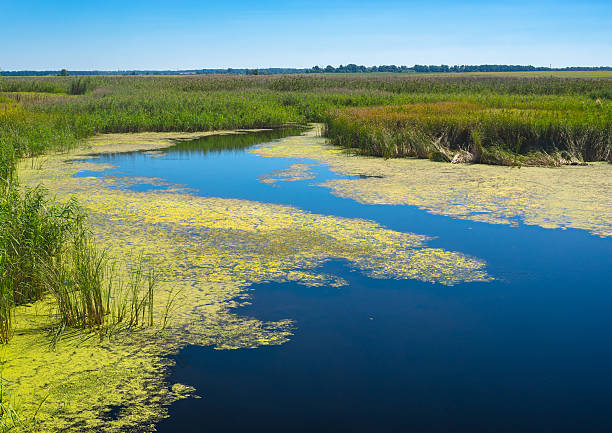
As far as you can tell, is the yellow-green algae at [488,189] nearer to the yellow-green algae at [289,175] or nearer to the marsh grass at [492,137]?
the marsh grass at [492,137]

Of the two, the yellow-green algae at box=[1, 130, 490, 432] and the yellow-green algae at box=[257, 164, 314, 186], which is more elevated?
the yellow-green algae at box=[257, 164, 314, 186]

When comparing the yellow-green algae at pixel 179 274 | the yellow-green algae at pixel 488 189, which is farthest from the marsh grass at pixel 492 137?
the yellow-green algae at pixel 179 274

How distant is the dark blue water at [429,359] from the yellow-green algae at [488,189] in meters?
1.20

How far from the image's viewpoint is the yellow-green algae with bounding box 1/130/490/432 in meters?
2.96

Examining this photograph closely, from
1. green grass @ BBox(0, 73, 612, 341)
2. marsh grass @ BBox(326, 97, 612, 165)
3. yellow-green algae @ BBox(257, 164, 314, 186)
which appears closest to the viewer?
green grass @ BBox(0, 73, 612, 341)

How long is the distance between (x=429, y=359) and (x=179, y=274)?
2.19 m

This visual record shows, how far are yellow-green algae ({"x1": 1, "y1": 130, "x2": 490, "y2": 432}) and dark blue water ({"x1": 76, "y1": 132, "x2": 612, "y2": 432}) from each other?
0.15m

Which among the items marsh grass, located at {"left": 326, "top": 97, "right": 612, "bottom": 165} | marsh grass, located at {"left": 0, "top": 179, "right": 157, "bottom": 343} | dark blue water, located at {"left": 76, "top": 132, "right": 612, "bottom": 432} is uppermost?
marsh grass, located at {"left": 326, "top": 97, "right": 612, "bottom": 165}

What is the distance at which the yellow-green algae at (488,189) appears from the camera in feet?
21.6

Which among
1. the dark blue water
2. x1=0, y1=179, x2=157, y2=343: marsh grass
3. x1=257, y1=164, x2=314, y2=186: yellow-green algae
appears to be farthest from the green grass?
x1=257, y1=164, x2=314, y2=186: yellow-green algae

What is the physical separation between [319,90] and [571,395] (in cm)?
2446

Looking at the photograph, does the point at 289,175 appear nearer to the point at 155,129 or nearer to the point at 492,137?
the point at 492,137

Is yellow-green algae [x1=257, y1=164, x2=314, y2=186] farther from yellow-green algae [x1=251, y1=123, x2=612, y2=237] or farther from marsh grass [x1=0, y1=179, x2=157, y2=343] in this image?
Result: marsh grass [x1=0, y1=179, x2=157, y2=343]

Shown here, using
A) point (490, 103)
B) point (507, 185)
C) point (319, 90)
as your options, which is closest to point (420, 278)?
point (507, 185)
